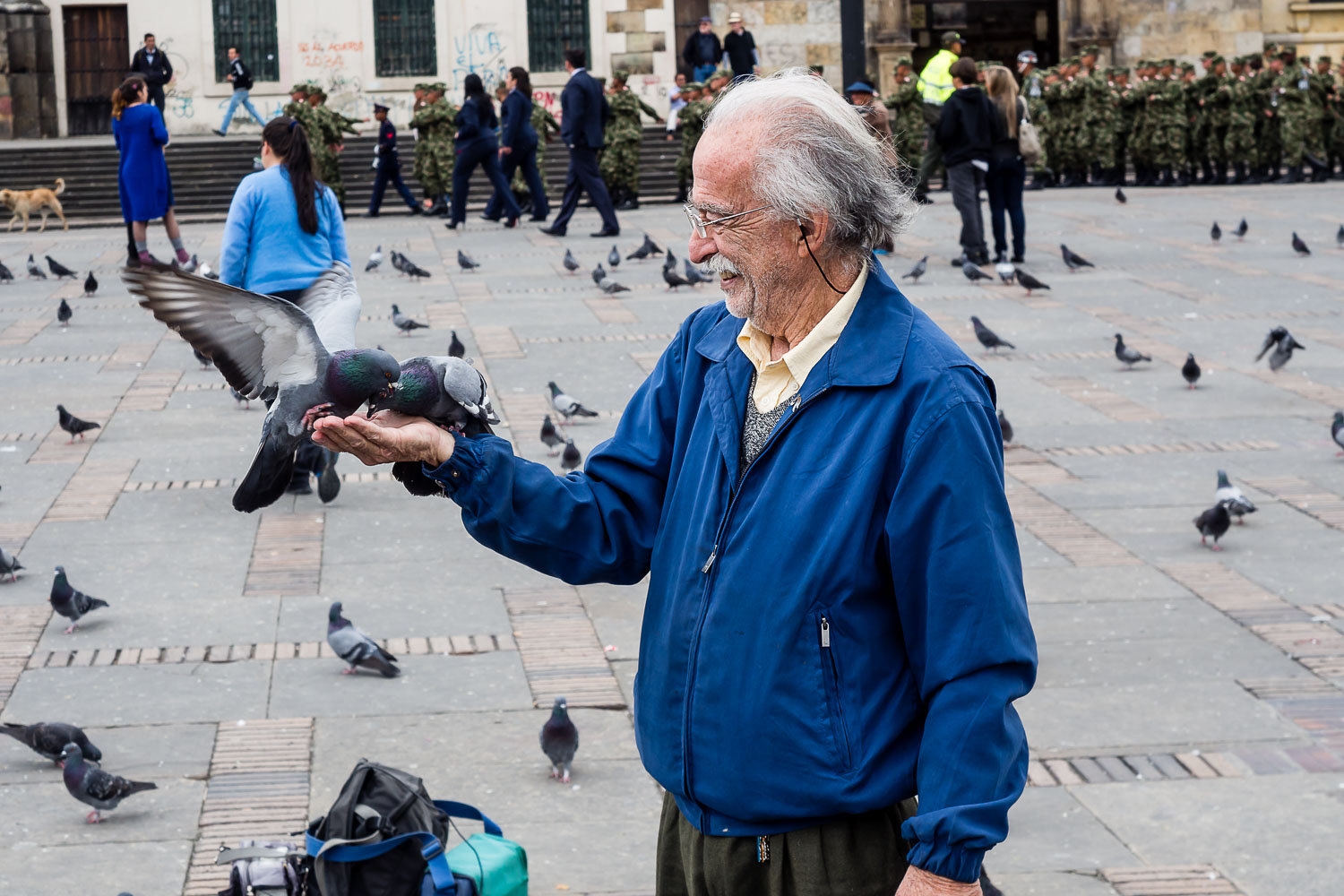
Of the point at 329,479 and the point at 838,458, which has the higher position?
the point at 838,458

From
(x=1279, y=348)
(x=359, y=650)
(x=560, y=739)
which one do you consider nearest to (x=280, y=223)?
(x=359, y=650)

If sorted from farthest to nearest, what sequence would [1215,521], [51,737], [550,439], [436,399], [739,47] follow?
[739,47] → [550,439] → [1215,521] → [51,737] → [436,399]

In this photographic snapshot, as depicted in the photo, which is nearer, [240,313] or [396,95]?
[240,313]

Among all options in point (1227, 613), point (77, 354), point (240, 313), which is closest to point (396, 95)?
point (77, 354)

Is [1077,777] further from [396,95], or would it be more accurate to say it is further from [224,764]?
[396,95]

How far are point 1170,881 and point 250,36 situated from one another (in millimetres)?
29637

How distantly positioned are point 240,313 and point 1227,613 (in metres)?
4.36

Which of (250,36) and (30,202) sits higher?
(250,36)

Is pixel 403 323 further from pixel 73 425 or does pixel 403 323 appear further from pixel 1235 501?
pixel 1235 501

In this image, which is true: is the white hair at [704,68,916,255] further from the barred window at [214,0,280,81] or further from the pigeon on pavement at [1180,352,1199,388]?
the barred window at [214,0,280,81]

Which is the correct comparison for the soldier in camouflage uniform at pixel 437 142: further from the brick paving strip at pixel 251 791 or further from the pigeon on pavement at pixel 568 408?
the brick paving strip at pixel 251 791

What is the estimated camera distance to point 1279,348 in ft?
35.2

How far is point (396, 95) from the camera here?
103 ft

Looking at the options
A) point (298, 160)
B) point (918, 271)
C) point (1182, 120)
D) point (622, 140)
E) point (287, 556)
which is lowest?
point (287, 556)
